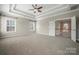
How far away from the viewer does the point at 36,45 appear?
1734 millimetres

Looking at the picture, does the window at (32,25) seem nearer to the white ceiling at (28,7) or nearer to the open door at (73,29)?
the white ceiling at (28,7)

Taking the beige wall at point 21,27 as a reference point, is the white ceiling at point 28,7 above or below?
above

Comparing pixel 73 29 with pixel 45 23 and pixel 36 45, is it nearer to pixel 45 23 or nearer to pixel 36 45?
pixel 45 23

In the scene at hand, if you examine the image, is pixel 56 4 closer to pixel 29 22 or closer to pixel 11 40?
pixel 29 22

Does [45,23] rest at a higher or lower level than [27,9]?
lower

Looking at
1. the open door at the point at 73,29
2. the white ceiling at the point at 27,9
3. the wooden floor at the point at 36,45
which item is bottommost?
the wooden floor at the point at 36,45

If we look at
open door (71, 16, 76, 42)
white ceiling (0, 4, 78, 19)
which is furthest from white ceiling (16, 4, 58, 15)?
open door (71, 16, 76, 42)

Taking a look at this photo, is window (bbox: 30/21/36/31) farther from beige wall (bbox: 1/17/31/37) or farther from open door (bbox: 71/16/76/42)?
open door (bbox: 71/16/76/42)

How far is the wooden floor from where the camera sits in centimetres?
172

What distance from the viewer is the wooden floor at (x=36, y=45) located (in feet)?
5.63

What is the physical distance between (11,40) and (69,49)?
3.18 ft

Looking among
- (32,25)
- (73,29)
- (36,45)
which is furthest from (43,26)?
(73,29)

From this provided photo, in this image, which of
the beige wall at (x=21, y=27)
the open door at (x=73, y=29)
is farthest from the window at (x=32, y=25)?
the open door at (x=73, y=29)

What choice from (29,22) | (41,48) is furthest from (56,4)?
(41,48)
